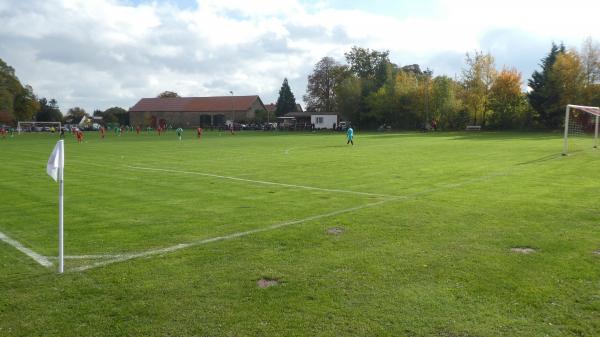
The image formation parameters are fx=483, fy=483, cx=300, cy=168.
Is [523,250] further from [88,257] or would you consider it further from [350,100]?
[350,100]

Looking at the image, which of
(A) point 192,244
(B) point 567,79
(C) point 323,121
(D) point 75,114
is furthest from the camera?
(D) point 75,114

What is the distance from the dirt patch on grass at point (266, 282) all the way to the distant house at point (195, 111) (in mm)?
114207

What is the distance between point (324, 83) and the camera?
114 m

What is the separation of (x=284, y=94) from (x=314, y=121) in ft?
105

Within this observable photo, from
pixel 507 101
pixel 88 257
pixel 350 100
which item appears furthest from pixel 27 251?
pixel 350 100

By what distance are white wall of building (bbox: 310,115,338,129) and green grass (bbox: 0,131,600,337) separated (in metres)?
78.9

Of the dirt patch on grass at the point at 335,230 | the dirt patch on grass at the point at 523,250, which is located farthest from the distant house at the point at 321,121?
the dirt patch on grass at the point at 523,250

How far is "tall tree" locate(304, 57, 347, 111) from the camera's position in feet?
364

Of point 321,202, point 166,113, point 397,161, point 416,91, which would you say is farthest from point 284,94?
point 321,202

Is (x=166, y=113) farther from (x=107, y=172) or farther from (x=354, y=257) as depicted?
(x=354, y=257)

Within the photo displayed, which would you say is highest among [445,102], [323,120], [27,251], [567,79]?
[567,79]

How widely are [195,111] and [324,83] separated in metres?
34.4

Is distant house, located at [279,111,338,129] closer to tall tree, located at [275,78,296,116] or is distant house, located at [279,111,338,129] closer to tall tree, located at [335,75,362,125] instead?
tall tree, located at [335,75,362,125]

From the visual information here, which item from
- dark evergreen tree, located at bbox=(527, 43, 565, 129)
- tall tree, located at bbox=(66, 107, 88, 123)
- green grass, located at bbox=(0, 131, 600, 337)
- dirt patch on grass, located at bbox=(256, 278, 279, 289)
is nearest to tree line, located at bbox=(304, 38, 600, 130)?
dark evergreen tree, located at bbox=(527, 43, 565, 129)
